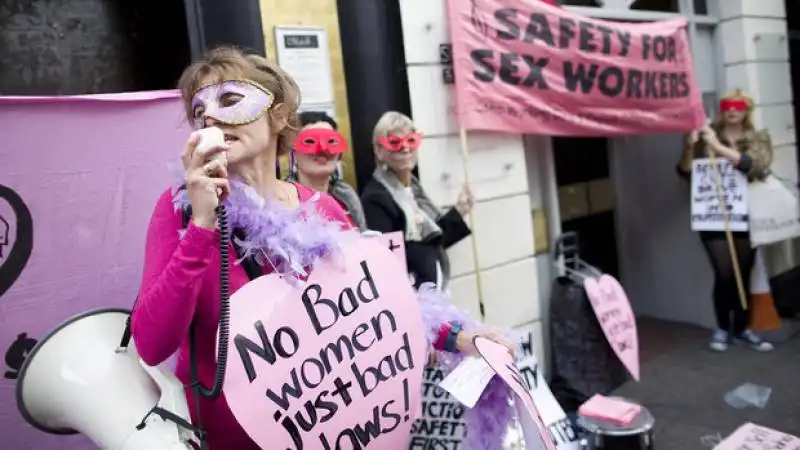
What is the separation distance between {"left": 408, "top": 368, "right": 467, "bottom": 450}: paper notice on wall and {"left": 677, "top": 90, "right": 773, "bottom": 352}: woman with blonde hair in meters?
2.88

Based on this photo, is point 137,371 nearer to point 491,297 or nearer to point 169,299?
point 169,299

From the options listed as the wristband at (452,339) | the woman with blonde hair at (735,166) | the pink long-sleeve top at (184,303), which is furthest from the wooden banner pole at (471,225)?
the pink long-sleeve top at (184,303)

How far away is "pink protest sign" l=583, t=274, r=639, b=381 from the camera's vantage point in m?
4.00

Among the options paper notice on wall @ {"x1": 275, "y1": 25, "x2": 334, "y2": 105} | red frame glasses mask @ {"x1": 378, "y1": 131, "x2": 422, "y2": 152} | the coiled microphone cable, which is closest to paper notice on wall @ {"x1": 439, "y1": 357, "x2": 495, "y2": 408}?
the coiled microphone cable

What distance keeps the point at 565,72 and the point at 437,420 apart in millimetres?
2160

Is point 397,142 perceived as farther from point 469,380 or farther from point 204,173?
point 204,173

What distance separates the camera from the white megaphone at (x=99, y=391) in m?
1.48

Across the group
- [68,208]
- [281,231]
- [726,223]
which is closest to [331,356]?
[281,231]

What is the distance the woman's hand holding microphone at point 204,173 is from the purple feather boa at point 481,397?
0.78m

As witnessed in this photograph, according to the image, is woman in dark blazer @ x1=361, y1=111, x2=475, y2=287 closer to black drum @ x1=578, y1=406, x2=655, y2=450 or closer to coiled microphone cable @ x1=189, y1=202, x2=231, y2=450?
black drum @ x1=578, y1=406, x2=655, y2=450

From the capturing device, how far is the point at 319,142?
2.79m

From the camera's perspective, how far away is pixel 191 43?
311 centimetres

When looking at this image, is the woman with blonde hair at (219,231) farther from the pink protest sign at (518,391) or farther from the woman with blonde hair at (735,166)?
the woman with blonde hair at (735,166)

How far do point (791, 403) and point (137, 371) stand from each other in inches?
150
